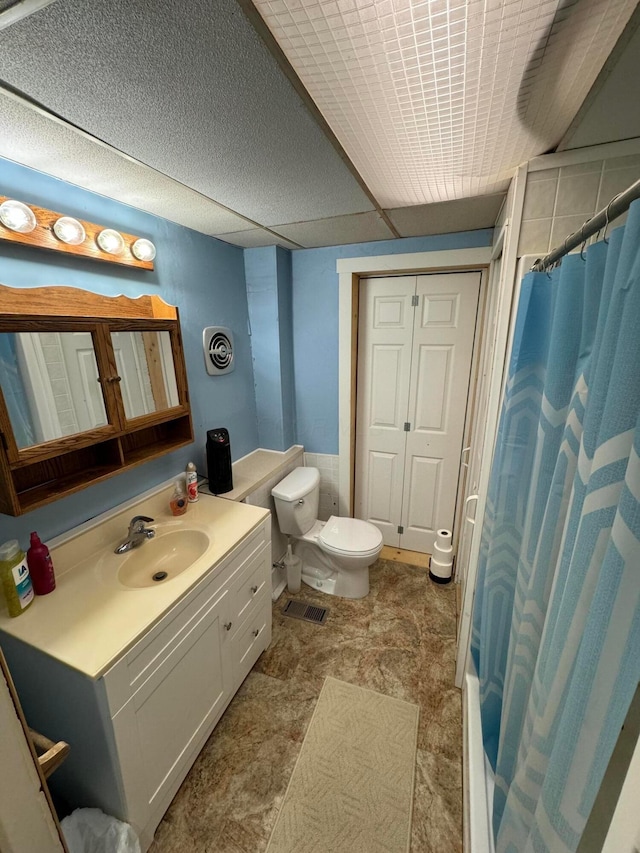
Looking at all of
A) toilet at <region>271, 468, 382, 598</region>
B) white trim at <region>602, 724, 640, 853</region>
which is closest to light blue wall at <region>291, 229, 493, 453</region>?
toilet at <region>271, 468, 382, 598</region>

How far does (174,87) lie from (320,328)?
1.50m

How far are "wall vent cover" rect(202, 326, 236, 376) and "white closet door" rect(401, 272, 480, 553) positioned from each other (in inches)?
44.8

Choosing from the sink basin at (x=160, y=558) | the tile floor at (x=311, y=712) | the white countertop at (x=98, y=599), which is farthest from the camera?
the sink basin at (x=160, y=558)

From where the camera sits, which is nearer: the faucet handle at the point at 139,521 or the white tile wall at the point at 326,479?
the faucet handle at the point at 139,521

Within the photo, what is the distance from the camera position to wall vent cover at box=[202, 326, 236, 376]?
174cm

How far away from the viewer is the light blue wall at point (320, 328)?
1899 mm

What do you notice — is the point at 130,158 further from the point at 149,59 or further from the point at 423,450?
the point at 423,450

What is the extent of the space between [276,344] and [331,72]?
1432mm

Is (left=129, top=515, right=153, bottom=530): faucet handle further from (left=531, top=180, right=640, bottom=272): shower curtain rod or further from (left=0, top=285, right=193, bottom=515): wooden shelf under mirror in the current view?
(left=531, top=180, right=640, bottom=272): shower curtain rod

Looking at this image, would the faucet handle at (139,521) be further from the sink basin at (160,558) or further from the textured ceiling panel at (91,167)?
the textured ceiling panel at (91,167)

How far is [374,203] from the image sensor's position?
4.36ft

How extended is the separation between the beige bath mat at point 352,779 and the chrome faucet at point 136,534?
106 cm

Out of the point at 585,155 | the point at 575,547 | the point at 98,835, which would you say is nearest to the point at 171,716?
the point at 98,835

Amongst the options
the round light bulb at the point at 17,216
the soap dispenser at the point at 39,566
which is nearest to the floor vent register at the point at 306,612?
the soap dispenser at the point at 39,566
